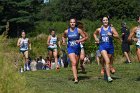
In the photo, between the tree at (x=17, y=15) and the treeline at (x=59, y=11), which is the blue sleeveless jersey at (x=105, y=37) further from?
the tree at (x=17, y=15)

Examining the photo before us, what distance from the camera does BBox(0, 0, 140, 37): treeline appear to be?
6550 centimetres

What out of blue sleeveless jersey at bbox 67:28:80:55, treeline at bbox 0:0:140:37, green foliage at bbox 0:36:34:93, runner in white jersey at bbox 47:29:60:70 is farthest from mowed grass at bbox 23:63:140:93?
treeline at bbox 0:0:140:37

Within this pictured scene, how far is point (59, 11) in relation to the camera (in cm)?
10319

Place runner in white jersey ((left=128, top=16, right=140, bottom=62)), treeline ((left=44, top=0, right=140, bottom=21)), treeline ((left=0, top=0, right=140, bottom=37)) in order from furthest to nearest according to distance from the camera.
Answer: treeline ((left=44, top=0, right=140, bottom=21)), treeline ((left=0, top=0, right=140, bottom=37)), runner in white jersey ((left=128, top=16, right=140, bottom=62))

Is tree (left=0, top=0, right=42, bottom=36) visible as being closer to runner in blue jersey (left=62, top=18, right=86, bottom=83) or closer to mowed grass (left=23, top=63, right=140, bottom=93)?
mowed grass (left=23, top=63, right=140, bottom=93)

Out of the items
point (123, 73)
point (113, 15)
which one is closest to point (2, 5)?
point (113, 15)

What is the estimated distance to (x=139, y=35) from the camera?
45.5 feet

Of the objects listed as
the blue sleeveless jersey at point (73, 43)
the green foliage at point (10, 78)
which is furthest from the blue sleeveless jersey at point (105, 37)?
the green foliage at point (10, 78)

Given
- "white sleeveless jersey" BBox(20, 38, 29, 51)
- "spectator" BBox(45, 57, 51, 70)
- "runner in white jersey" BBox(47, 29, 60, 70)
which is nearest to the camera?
"runner in white jersey" BBox(47, 29, 60, 70)

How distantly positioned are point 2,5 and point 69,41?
5184 centimetres

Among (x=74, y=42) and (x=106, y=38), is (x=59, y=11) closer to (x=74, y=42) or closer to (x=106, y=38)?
(x=74, y=42)

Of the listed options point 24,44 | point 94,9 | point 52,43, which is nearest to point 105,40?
point 52,43

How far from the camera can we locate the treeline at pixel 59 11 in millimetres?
65500

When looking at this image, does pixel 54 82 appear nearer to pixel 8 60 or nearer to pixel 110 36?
pixel 110 36
